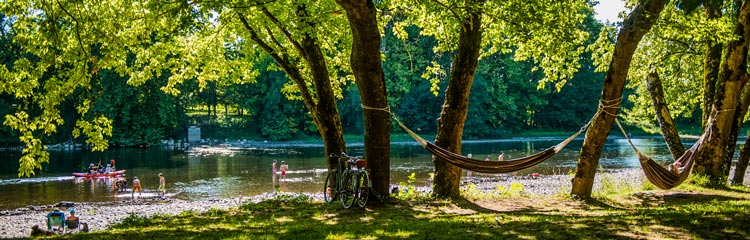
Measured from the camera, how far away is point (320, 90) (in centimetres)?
1074

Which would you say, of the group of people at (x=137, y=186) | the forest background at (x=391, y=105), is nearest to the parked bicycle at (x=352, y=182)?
the group of people at (x=137, y=186)

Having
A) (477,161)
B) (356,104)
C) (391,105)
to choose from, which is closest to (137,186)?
(477,161)

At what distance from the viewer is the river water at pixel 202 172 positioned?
72.4ft

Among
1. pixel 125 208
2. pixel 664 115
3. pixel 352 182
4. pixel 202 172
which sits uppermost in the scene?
pixel 664 115

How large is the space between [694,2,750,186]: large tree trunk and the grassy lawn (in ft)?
8.67

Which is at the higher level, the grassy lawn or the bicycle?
the bicycle

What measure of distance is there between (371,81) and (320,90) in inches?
112

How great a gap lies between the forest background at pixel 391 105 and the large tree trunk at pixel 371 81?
44.3 metres

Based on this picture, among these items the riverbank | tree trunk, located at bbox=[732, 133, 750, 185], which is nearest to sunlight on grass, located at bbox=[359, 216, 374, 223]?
the riverbank

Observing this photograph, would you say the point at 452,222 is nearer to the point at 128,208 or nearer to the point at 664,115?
the point at 664,115

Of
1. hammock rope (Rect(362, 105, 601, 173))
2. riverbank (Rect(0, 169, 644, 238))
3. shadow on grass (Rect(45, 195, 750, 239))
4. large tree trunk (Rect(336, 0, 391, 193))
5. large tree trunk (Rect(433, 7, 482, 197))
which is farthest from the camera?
riverbank (Rect(0, 169, 644, 238))

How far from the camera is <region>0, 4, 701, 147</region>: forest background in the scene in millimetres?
52094

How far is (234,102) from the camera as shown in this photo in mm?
59844

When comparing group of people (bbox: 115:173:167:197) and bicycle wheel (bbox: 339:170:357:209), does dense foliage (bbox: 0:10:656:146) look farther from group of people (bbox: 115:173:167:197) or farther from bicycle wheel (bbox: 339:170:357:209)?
bicycle wheel (bbox: 339:170:357:209)
